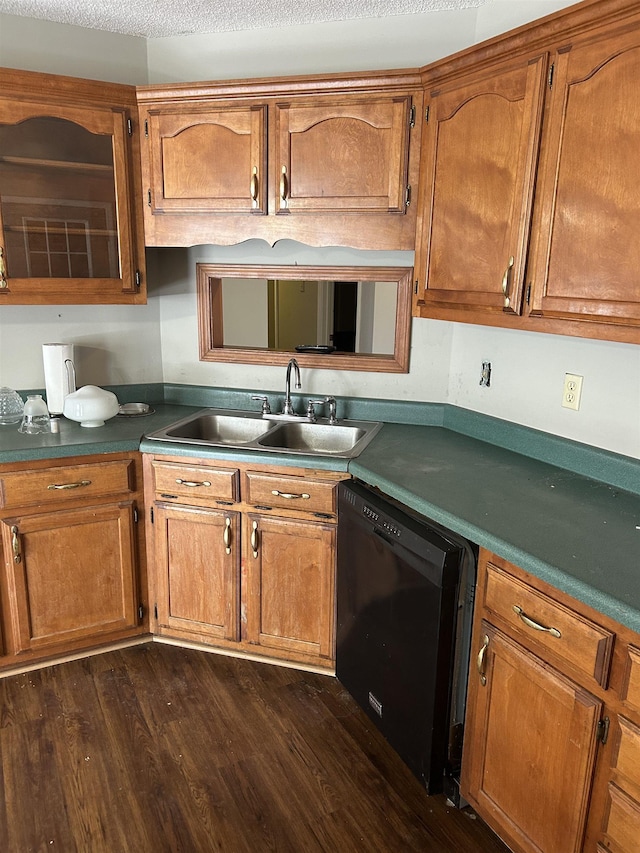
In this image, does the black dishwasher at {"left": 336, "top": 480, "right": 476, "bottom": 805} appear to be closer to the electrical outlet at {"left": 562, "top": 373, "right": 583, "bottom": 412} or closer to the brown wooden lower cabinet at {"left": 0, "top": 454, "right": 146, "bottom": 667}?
the electrical outlet at {"left": 562, "top": 373, "right": 583, "bottom": 412}

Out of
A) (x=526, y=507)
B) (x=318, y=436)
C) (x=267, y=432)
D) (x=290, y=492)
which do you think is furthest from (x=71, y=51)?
(x=526, y=507)

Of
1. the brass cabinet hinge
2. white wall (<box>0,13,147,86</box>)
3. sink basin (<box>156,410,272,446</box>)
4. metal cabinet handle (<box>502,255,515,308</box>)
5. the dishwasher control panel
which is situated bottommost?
the brass cabinet hinge

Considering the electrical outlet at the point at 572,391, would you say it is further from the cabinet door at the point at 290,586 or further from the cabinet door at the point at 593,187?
the cabinet door at the point at 290,586

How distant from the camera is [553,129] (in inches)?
64.9

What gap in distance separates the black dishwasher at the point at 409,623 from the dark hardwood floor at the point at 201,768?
0.13 m

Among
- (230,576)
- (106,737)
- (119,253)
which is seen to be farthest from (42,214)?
(106,737)

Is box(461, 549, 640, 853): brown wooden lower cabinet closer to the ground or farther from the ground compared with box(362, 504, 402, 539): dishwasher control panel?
closer to the ground

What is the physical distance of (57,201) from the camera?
2.39 metres

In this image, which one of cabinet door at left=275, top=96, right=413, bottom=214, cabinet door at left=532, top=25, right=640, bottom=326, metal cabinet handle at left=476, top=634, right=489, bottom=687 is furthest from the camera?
cabinet door at left=275, top=96, right=413, bottom=214

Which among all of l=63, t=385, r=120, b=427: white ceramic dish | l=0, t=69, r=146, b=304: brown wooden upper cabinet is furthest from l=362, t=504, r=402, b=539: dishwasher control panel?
l=0, t=69, r=146, b=304: brown wooden upper cabinet

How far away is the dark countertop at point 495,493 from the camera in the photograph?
1.38m

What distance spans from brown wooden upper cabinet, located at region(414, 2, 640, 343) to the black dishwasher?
702mm

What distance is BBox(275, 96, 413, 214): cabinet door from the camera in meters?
2.14

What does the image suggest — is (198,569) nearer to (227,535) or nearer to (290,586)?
(227,535)
